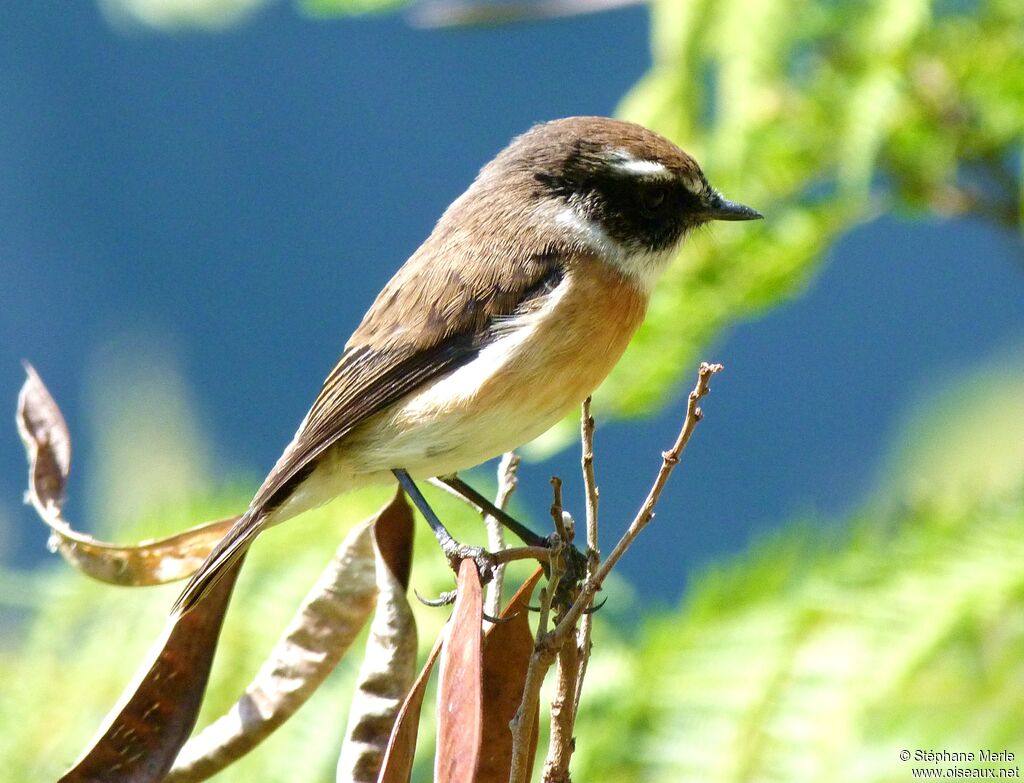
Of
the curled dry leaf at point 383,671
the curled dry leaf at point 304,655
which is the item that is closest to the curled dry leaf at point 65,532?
the curled dry leaf at point 304,655

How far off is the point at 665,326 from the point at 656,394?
5.9 inches

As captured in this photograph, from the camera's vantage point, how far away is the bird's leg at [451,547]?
73.3 inches

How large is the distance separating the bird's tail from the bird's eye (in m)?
1.08

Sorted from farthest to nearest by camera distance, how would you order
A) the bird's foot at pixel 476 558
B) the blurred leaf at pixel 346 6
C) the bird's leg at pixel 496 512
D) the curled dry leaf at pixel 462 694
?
1. the blurred leaf at pixel 346 6
2. the bird's leg at pixel 496 512
3. the bird's foot at pixel 476 558
4. the curled dry leaf at pixel 462 694

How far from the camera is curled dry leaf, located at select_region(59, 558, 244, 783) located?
1.74m

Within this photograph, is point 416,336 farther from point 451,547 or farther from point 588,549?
point 588,549

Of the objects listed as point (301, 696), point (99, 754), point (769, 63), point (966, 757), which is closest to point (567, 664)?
point (301, 696)

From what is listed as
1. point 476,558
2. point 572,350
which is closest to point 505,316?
point 572,350

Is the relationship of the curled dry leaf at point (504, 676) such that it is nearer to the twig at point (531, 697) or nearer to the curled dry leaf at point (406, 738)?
the curled dry leaf at point (406, 738)

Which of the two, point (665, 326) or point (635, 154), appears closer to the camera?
point (635, 154)

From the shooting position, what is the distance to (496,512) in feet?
6.86

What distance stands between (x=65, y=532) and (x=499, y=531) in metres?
0.67

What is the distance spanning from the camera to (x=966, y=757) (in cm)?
237

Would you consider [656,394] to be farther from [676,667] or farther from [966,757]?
[966,757]
